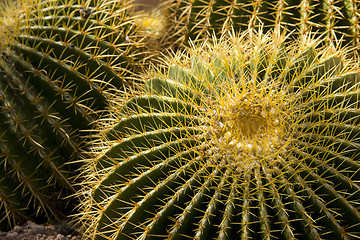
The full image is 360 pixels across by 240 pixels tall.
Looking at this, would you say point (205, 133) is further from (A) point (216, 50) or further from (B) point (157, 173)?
(A) point (216, 50)

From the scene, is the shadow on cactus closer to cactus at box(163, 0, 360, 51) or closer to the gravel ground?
the gravel ground

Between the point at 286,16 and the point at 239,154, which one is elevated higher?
the point at 286,16

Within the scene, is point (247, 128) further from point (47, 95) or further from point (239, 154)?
point (47, 95)

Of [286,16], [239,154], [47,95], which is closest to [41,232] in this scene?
[47,95]

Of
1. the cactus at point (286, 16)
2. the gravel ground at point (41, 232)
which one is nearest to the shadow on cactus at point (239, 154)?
the gravel ground at point (41, 232)

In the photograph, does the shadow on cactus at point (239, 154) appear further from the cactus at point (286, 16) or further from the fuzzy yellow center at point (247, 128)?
the cactus at point (286, 16)

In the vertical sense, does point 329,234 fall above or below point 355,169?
A: below

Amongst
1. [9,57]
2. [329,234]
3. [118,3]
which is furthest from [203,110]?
[118,3]
